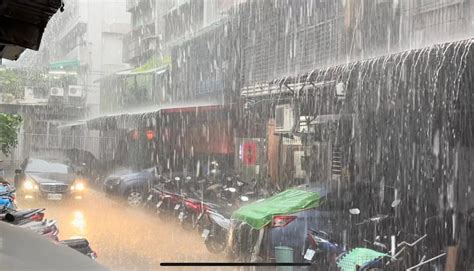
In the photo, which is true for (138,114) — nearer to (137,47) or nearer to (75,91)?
(75,91)

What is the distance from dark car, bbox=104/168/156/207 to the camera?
30.8 ft

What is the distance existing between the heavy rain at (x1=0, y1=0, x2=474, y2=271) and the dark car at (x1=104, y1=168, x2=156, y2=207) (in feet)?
0.14

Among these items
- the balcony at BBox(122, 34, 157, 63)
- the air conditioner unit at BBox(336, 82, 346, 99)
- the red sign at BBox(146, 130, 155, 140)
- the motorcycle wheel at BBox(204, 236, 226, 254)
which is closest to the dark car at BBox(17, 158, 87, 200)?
the red sign at BBox(146, 130, 155, 140)

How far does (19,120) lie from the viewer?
959 centimetres

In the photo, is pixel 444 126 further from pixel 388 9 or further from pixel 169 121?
pixel 169 121

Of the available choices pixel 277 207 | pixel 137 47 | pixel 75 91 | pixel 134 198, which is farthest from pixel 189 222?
pixel 137 47

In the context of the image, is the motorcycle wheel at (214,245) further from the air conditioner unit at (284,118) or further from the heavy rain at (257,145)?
the air conditioner unit at (284,118)

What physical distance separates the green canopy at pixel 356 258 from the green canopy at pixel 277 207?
746mm

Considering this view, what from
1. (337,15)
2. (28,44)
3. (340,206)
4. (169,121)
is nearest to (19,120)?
(169,121)

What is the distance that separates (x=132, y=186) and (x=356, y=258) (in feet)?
21.0

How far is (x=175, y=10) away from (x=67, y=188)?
320 inches

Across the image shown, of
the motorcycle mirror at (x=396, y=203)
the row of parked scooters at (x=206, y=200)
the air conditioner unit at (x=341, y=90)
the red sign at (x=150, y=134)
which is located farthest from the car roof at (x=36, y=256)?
the red sign at (x=150, y=134)

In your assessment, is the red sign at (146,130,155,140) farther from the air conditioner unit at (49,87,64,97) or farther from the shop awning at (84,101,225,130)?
the air conditioner unit at (49,87,64,97)

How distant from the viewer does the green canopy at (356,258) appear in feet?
12.9
